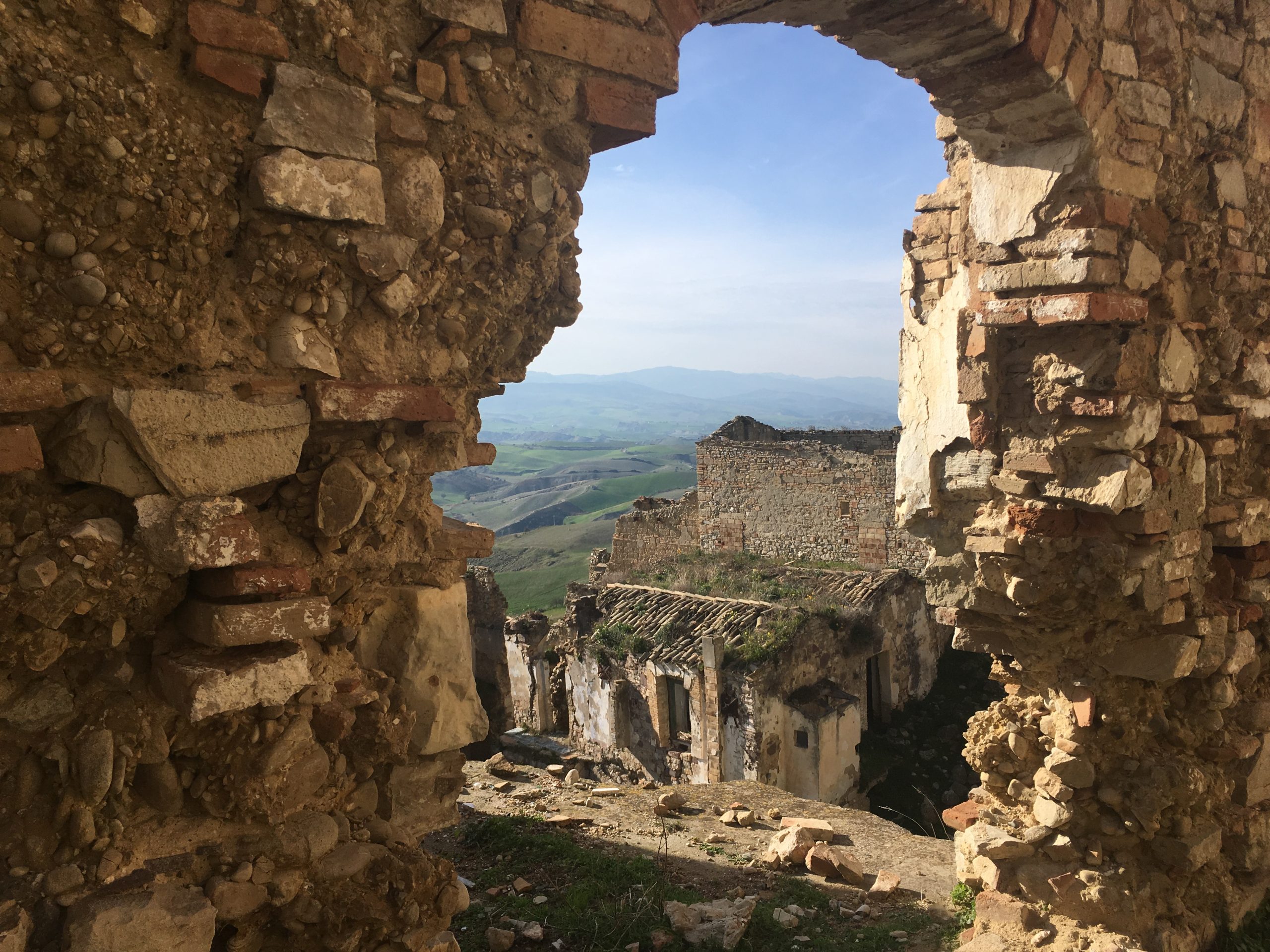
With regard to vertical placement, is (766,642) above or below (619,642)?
above

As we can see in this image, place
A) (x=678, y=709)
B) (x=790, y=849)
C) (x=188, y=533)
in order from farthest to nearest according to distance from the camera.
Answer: (x=678, y=709) → (x=790, y=849) → (x=188, y=533)

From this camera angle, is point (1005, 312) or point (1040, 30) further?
point (1005, 312)

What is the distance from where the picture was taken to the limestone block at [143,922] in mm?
1654

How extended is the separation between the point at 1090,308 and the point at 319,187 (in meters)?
2.89

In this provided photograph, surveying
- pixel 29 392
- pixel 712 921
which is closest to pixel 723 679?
pixel 712 921

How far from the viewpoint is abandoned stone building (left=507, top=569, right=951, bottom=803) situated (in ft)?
40.0

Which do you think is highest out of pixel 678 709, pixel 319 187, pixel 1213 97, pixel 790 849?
pixel 1213 97

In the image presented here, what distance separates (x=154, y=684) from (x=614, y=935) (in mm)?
2821

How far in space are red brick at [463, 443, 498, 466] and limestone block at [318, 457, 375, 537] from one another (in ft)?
1.25

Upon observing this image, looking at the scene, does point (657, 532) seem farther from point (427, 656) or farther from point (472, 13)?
point (472, 13)

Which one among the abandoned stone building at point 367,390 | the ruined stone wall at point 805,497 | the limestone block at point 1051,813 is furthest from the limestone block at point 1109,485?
the ruined stone wall at point 805,497

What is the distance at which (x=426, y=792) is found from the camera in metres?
2.43

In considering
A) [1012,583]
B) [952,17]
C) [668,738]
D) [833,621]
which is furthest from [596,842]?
[833,621]

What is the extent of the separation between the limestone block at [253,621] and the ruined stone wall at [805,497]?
18.7m
